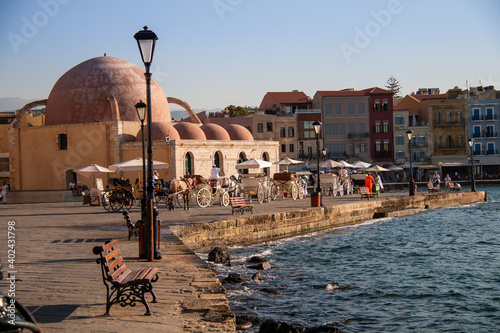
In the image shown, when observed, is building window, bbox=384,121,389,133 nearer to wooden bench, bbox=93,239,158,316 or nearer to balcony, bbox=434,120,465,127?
balcony, bbox=434,120,465,127

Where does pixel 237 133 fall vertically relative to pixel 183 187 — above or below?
above

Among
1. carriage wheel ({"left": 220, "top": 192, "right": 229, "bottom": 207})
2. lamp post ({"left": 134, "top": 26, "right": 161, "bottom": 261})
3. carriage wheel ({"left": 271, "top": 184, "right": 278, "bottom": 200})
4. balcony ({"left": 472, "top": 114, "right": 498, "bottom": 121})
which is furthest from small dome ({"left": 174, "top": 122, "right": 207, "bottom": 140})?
balcony ({"left": 472, "top": 114, "right": 498, "bottom": 121})

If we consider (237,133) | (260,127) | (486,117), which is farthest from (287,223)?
(486,117)

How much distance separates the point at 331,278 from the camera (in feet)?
42.7

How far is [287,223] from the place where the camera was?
1955 cm

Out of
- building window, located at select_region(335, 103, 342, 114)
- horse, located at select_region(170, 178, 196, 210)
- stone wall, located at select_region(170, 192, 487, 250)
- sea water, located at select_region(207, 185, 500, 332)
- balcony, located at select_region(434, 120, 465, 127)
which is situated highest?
building window, located at select_region(335, 103, 342, 114)

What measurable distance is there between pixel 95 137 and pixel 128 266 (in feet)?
92.9

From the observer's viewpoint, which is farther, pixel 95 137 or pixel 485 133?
pixel 485 133

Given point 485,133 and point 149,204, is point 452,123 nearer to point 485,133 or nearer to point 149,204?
point 485,133

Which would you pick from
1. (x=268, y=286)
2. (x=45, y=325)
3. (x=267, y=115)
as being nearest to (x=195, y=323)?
(x=45, y=325)

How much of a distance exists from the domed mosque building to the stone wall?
1290 cm

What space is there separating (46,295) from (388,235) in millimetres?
15868

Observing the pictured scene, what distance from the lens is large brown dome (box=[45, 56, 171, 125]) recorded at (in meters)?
36.6

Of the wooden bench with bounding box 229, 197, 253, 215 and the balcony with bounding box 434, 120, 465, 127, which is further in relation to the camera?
the balcony with bounding box 434, 120, 465, 127
